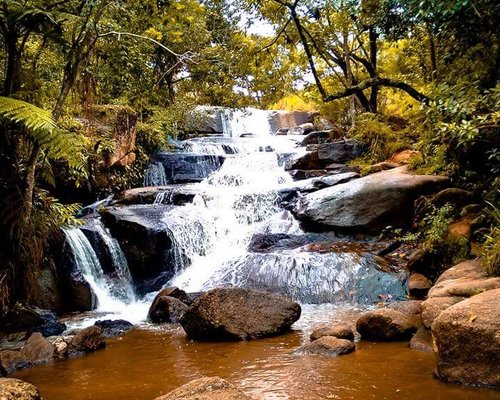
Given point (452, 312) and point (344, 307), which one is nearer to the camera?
point (452, 312)

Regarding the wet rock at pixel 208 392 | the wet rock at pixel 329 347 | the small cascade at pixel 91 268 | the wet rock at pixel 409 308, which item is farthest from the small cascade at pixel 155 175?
the wet rock at pixel 208 392

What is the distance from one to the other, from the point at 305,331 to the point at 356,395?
90.1 inches

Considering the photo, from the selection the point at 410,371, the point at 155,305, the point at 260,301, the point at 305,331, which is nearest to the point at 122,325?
the point at 155,305

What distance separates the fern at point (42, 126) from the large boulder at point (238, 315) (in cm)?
245

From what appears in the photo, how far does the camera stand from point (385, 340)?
16.6 ft

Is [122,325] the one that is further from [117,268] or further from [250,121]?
[250,121]

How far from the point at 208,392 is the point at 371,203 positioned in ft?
26.2


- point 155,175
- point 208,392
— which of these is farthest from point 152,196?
point 208,392

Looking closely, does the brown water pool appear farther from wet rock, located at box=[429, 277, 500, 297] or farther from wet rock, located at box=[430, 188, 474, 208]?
wet rock, located at box=[430, 188, 474, 208]

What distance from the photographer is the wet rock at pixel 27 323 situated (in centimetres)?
665

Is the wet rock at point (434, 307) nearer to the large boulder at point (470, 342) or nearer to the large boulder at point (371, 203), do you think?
the large boulder at point (470, 342)

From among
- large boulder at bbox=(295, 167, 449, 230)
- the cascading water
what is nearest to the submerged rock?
large boulder at bbox=(295, 167, 449, 230)

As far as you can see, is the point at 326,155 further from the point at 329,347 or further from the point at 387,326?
the point at 329,347

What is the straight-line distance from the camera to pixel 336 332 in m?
5.20
